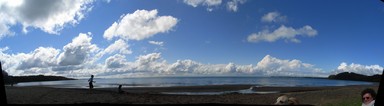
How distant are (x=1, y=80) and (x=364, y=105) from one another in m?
5.36

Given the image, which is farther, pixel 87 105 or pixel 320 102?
pixel 320 102

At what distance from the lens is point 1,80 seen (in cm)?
341

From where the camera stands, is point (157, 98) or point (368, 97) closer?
point (368, 97)

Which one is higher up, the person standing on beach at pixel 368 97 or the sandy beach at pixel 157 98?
the person standing on beach at pixel 368 97

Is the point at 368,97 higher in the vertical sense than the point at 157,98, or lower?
higher

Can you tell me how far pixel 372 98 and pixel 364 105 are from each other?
6.4 inches

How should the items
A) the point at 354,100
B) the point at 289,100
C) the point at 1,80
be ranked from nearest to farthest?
1. the point at 1,80
2. the point at 289,100
3. the point at 354,100

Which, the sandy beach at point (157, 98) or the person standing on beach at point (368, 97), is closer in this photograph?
the person standing on beach at point (368, 97)

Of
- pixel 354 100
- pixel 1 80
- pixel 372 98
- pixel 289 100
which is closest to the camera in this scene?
pixel 1 80

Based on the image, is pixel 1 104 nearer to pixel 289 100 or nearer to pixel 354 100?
pixel 289 100

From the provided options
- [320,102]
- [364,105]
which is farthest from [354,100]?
[364,105]

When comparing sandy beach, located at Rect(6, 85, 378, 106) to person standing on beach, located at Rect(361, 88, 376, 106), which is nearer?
person standing on beach, located at Rect(361, 88, 376, 106)

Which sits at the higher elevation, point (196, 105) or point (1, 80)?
point (1, 80)

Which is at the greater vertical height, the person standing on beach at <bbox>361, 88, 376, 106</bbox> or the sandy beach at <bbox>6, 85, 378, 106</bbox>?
the person standing on beach at <bbox>361, 88, 376, 106</bbox>
